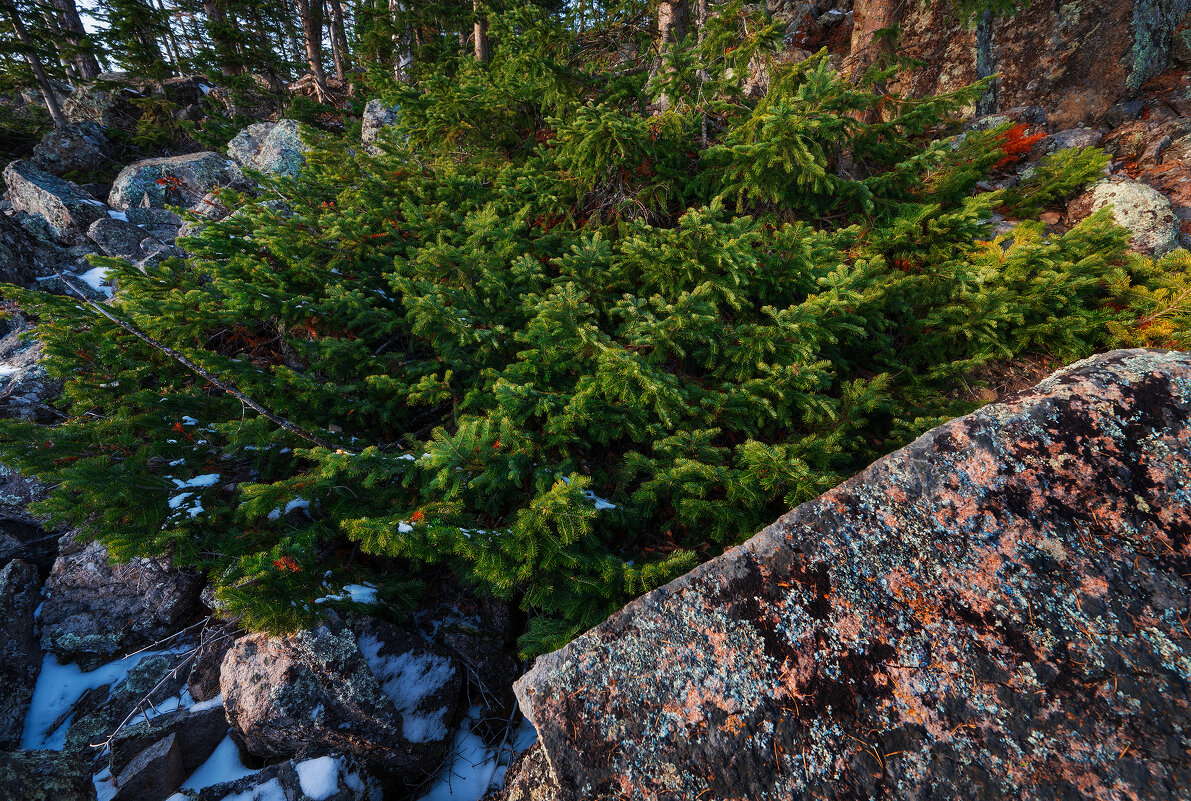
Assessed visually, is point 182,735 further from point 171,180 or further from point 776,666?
point 171,180

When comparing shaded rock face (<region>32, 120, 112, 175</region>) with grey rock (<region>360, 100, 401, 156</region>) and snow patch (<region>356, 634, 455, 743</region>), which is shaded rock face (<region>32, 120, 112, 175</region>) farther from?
snow patch (<region>356, 634, 455, 743</region>)

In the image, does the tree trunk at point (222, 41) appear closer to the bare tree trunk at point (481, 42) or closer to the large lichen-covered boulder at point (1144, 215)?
the bare tree trunk at point (481, 42)

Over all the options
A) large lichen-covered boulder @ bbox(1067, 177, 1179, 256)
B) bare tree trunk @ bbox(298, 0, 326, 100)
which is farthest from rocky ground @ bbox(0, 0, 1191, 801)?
bare tree trunk @ bbox(298, 0, 326, 100)

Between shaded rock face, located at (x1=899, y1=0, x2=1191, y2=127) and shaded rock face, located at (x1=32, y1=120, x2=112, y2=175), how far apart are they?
24.5 m

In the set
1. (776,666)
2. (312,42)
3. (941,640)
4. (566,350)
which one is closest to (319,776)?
(776,666)

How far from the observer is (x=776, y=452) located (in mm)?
3012

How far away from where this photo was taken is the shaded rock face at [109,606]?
4332 mm

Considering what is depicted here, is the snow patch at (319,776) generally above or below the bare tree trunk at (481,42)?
below

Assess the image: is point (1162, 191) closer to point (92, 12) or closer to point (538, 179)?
point (538, 179)

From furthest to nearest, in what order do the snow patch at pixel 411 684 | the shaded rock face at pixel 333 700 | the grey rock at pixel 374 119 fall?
the grey rock at pixel 374 119
the snow patch at pixel 411 684
the shaded rock face at pixel 333 700

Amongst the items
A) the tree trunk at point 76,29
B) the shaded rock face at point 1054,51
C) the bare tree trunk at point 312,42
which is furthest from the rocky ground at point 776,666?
the tree trunk at point 76,29

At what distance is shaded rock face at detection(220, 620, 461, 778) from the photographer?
3252 mm

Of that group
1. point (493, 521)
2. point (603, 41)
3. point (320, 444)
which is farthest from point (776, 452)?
point (603, 41)

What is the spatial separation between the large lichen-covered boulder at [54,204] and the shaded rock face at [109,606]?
11.4 meters
